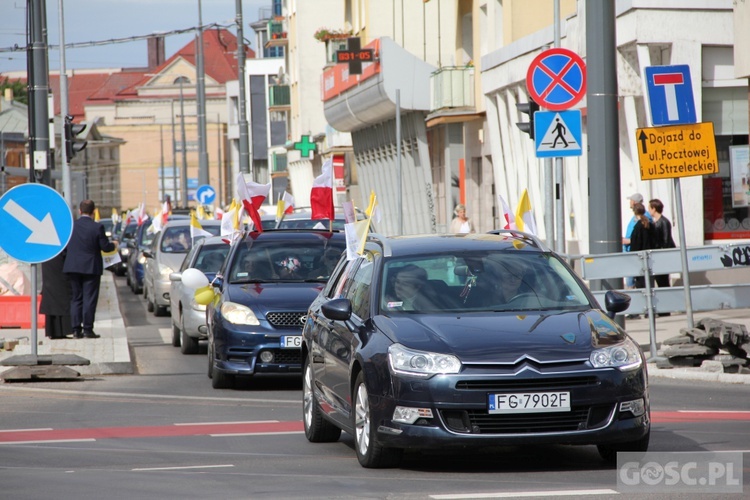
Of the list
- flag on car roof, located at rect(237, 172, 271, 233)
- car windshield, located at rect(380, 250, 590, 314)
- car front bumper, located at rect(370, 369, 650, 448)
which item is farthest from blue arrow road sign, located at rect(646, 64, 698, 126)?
car front bumper, located at rect(370, 369, 650, 448)

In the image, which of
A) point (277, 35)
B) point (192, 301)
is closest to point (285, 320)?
point (192, 301)

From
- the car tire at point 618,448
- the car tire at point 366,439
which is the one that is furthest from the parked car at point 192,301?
the car tire at point 618,448

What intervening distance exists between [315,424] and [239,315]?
4.30m

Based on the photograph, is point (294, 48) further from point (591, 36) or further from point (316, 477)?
point (316, 477)

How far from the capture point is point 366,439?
8945mm

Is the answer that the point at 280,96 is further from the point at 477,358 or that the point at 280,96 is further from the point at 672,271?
the point at 477,358

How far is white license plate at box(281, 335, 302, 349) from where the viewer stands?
1428 cm

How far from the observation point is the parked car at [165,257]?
27359 millimetres

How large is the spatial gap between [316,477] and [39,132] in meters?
13.1

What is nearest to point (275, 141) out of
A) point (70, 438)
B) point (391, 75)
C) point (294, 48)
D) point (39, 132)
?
point (294, 48)

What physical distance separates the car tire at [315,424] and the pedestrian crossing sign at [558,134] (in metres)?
7.35

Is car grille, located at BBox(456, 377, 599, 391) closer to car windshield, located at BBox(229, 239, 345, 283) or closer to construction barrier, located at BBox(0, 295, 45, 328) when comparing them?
car windshield, located at BBox(229, 239, 345, 283)

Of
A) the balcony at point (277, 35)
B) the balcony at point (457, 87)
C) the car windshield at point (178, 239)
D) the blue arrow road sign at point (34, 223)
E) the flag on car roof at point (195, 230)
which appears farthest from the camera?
the balcony at point (277, 35)

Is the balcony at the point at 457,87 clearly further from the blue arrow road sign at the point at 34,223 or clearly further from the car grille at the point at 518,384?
the car grille at the point at 518,384
